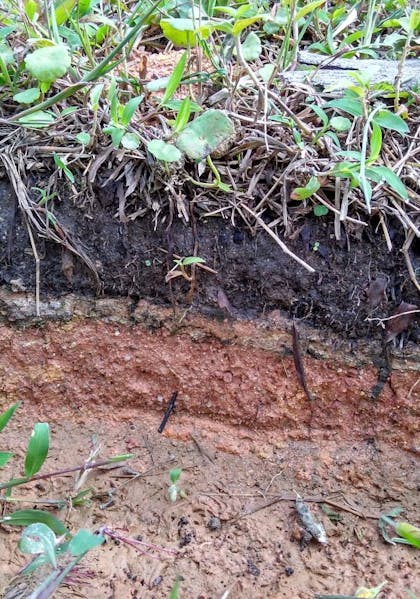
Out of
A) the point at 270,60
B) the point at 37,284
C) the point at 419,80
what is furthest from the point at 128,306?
the point at 419,80

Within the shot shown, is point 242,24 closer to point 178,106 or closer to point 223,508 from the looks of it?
point 178,106

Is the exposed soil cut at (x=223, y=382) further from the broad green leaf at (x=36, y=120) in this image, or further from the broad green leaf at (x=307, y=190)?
the broad green leaf at (x=36, y=120)

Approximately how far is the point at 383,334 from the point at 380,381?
0.45 ft

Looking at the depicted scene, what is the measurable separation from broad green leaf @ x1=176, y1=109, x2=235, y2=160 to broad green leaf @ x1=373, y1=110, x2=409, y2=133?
43cm

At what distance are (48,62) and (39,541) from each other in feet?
3.71

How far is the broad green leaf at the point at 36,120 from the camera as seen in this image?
147 cm

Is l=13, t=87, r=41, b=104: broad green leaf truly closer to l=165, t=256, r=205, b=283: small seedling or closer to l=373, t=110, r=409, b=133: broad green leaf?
l=165, t=256, r=205, b=283: small seedling

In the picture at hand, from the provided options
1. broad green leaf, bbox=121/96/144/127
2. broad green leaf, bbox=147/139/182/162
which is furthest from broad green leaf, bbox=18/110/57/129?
broad green leaf, bbox=147/139/182/162

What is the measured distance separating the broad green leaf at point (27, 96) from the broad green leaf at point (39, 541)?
3.51 feet

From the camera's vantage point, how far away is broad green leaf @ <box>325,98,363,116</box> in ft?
4.88

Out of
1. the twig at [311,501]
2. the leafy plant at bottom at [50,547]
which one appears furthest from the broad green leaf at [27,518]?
the twig at [311,501]

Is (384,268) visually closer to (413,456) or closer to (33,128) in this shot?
(413,456)

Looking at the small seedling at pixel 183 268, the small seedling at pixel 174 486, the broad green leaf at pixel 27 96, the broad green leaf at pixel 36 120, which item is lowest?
the small seedling at pixel 174 486

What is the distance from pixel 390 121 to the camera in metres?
1.47
